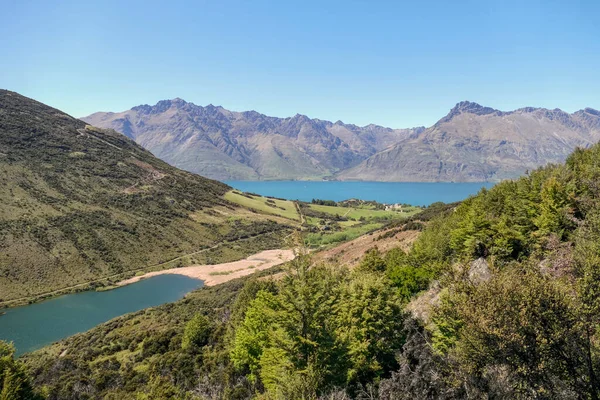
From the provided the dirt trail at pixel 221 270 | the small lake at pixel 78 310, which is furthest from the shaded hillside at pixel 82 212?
the dirt trail at pixel 221 270

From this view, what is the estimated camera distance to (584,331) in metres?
13.0

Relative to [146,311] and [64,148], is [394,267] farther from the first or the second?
[64,148]

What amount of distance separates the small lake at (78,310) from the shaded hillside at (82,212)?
34.3ft

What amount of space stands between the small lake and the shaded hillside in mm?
10442

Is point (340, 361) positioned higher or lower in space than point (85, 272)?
higher


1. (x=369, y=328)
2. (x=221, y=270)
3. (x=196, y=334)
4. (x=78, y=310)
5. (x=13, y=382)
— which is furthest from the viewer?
(x=221, y=270)

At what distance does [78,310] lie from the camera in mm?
80438

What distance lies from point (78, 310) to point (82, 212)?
61548 millimetres

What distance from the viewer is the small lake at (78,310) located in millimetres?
67125

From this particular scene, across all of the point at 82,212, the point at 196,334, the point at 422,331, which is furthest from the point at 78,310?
the point at 422,331

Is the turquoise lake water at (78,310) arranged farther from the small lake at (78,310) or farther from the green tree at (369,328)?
the green tree at (369,328)

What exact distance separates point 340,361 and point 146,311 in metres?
63.0

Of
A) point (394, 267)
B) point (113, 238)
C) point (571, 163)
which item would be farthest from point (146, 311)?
point (571, 163)

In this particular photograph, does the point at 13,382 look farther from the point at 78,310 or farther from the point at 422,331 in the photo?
the point at 78,310
